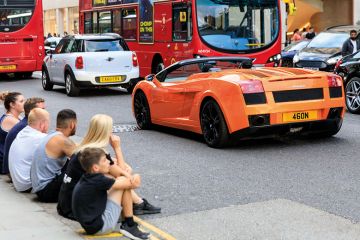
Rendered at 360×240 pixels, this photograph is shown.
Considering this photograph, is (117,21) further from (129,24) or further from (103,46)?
(103,46)

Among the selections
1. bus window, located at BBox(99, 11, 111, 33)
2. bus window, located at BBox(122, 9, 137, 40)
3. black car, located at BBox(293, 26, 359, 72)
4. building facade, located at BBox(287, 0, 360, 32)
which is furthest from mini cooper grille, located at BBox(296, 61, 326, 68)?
building facade, located at BBox(287, 0, 360, 32)

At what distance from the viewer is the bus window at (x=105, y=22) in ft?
75.8

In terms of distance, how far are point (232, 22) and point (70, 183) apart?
11.9 meters

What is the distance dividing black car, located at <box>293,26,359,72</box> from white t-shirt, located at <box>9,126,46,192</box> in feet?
40.5

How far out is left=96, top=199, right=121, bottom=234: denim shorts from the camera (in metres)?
5.50

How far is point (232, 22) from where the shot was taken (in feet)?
56.3

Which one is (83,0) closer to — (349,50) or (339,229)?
(349,50)

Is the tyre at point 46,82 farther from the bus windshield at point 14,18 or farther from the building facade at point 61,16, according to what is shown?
the building facade at point 61,16

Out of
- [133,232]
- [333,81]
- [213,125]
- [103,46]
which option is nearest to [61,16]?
[103,46]

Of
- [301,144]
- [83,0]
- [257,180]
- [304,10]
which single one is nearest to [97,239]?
[257,180]

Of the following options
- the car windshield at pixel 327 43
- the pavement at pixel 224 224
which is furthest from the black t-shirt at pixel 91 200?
the car windshield at pixel 327 43

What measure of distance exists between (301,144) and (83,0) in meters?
17.5

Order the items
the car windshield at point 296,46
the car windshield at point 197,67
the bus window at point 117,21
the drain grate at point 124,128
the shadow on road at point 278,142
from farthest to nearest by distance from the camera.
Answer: the car windshield at point 296,46, the bus window at point 117,21, the drain grate at point 124,128, the car windshield at point 197,67, the shadow on road at point 278,142

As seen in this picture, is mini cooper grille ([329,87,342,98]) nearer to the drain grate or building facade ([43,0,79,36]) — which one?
the drain grate
